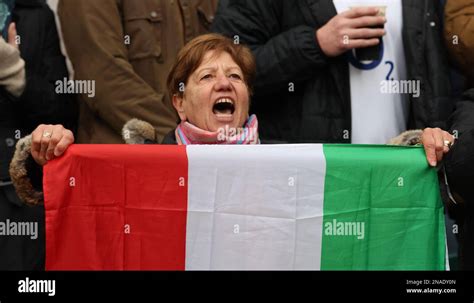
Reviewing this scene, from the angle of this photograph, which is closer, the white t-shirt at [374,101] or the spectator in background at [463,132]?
→ the spectator in background at [463,132]

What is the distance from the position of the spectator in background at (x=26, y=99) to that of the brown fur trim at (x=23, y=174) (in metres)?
0.77

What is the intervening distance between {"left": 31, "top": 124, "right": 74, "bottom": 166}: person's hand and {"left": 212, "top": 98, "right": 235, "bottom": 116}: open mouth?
29.5 inches

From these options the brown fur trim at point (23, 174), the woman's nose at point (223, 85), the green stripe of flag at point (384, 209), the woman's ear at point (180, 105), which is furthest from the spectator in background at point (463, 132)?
the brown fur trim at point (23, 174)

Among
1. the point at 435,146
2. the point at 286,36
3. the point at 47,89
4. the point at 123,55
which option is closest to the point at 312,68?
the point at 286,36

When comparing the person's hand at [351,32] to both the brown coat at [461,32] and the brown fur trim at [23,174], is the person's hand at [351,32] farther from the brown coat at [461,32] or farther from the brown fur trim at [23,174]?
the brown fur trim at [23,174]

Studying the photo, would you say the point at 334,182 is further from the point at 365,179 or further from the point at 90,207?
the point at 90,207

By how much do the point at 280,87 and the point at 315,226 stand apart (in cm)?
125

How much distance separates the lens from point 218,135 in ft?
17.6

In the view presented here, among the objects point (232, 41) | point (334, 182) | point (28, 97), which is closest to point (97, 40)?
point (28, 97)

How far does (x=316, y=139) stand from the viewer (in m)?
5.92

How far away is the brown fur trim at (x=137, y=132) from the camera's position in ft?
18.9
